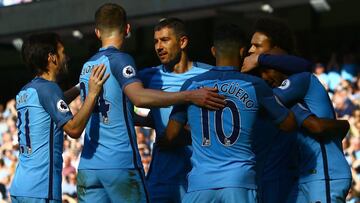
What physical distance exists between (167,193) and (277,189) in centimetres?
91

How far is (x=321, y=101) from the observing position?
7117mm

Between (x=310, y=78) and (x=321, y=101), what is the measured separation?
0.19m

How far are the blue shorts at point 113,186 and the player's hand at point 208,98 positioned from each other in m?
0.84

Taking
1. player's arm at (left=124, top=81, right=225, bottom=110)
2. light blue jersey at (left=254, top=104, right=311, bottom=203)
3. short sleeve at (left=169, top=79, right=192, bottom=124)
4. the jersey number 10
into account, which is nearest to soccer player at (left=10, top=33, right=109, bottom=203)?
player's arm at (left=124, top=81, right=225, bottom=110)

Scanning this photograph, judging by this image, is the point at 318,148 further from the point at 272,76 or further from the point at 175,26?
the point at 175,26

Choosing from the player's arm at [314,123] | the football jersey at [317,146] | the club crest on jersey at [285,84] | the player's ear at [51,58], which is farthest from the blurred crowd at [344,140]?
the player's ear at [51,58]

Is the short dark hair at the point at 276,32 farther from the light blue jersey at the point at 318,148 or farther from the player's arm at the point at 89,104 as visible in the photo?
the player's arm at the point at 89,104

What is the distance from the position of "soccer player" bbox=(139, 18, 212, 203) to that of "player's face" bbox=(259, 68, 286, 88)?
2.00 ft

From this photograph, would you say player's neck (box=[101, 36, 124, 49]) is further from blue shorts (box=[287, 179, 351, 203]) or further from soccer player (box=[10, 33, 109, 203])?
blue shorts (box=[287, 179, 351, 203])

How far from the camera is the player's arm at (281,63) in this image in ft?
23.2

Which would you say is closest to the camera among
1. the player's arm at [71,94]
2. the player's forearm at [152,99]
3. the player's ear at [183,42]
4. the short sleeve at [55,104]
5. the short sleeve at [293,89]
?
the player's forearm at [152,99]

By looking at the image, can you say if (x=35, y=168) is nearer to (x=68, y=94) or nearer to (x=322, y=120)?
(x=68, y=94)

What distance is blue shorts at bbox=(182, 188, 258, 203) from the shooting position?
6.50 meters

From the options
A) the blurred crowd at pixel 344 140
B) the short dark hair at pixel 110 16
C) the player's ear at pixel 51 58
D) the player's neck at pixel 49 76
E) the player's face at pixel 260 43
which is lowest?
the blurred crowd at pixel 344 140
